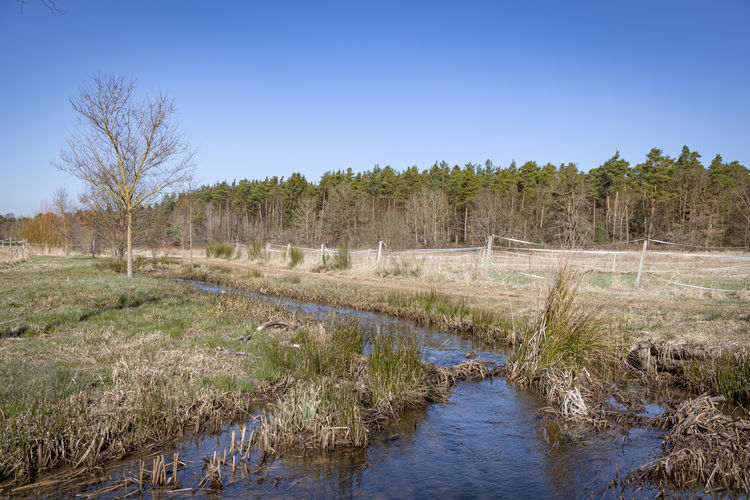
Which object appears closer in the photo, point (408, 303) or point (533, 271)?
point (408, 303)

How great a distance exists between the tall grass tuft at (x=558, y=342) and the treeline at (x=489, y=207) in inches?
984

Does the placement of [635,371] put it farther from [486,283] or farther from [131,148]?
[131,148]

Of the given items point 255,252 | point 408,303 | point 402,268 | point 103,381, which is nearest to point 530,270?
point 402,268

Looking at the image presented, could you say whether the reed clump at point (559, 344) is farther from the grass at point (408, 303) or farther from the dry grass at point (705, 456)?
the dry grass at point (705, 456)

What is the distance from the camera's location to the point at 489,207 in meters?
40.9

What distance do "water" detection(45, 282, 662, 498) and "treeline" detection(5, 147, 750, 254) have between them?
26274 millimetres

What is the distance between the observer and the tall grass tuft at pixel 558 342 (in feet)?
19.8

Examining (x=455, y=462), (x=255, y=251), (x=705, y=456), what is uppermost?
(x=255, y=251)

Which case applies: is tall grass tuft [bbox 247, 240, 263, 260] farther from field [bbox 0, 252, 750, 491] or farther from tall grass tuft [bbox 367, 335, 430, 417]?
tall grass tuft [bbox 367, 335, 430, 417]

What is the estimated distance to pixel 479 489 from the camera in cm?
373

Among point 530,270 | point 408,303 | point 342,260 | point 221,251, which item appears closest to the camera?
point 408,303

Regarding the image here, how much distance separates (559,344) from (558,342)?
0.03 m

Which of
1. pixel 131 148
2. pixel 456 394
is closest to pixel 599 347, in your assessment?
pixel 456 394

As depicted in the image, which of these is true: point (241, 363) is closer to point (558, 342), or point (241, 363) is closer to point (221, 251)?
point (558, 342)
